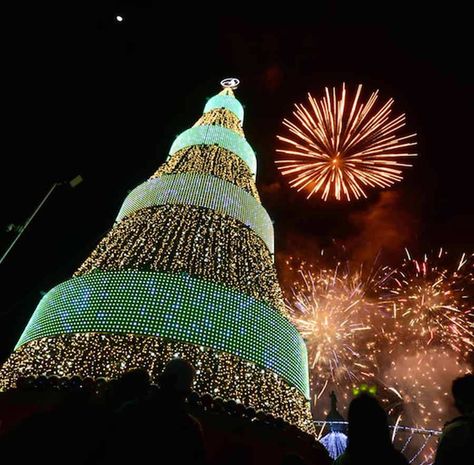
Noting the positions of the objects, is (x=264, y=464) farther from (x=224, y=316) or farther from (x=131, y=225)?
(x=131, y=225)

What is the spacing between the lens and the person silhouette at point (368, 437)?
2745mm

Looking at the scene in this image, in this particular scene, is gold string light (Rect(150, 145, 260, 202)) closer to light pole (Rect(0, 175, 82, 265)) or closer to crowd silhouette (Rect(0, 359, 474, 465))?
light pole (Rect(0, 175, 82, 265))

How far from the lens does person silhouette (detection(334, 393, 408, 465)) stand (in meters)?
2.75

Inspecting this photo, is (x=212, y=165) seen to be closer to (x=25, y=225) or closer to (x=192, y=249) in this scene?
(x=192, y=249)

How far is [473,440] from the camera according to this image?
296cm

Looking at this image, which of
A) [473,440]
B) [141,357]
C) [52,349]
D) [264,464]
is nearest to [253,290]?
[141,357]

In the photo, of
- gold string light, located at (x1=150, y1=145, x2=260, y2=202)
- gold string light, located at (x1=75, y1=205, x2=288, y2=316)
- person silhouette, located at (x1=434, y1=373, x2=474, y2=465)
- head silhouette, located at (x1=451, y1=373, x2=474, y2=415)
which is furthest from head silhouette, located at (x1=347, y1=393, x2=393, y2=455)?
gold string light, located at (x1=150, y1=145, x2=260, y2=202)

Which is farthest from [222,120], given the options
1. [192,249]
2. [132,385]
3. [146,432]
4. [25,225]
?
[146,432]

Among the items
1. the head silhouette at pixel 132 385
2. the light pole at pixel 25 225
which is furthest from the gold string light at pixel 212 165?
the head silhouette at pixel 132 385

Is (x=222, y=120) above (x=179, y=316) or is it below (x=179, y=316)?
above

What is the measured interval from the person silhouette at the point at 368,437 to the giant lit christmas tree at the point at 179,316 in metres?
4.84

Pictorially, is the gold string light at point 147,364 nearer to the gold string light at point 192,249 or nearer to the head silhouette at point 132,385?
the gold string light at point 192,249

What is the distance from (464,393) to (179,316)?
209 inches

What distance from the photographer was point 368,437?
9.25 feet
